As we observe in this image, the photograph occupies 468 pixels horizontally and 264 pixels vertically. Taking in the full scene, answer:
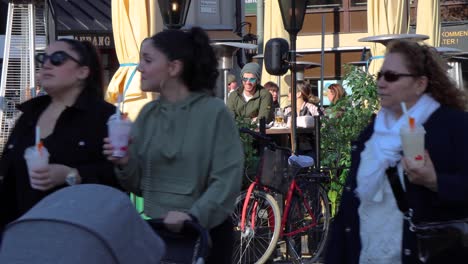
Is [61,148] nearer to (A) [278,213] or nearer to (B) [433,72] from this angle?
(B) [433,72]

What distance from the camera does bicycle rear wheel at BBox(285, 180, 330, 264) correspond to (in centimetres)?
933

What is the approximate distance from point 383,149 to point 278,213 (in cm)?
497

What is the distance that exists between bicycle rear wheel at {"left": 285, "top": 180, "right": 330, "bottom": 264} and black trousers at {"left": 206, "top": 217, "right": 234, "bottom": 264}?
201 inches

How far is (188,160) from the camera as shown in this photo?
13.1ft

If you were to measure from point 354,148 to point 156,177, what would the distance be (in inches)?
37.1

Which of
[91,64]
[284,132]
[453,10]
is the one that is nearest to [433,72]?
[91,64]

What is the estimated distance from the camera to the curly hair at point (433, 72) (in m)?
4.18

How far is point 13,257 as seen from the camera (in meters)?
2.90

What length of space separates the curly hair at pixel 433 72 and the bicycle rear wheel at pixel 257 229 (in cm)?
486

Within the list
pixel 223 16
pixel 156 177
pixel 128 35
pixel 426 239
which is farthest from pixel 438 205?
pixel 223 16

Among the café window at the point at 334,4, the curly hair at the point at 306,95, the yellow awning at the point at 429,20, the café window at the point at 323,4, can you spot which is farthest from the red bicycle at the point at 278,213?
the café window at the point at 323,4

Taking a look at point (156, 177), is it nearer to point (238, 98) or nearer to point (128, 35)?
point (128, 35)

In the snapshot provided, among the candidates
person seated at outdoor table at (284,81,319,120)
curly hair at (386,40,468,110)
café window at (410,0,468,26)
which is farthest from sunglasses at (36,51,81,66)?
café window at (410,0,468,26)

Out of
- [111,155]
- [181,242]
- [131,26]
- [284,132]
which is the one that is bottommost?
[284,132]
